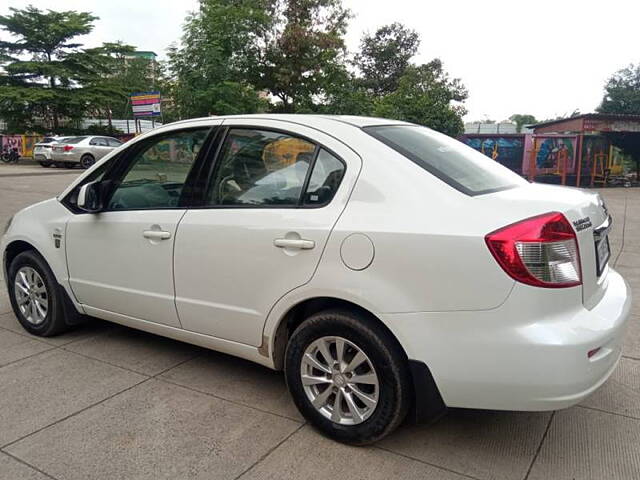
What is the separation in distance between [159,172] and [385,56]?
152 feet

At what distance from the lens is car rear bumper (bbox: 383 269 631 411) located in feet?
7.23

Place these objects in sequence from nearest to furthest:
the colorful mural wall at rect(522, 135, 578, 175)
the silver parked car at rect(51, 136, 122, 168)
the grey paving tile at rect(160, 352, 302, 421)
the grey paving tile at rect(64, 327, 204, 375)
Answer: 1. the grey paving tile at rect(160, 352, 302, 421)
2. the grey paving tile at rect(64, 327, 204, 375)
3. the colorful mural wall at rect(522, 135, 578, 175)
4. the silver parked car at rect(51, 136, 122, 168)

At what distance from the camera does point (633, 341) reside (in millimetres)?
4062

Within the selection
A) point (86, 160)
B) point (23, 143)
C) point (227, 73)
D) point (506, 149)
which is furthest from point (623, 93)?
point (23, 143)

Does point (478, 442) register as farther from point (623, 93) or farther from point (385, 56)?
point (385, 56)

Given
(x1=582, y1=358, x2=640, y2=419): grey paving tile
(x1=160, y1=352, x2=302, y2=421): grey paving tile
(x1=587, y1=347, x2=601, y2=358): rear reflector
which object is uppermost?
(x1=587, y1=347, x2=601, y2=358): rear reflector

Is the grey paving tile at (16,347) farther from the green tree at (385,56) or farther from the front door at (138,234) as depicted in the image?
the green tree at (385,56)

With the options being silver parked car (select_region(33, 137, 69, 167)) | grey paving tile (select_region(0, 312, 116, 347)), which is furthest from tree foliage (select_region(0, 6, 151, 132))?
grey paving tile (select_region(0, 312, 116, 347))

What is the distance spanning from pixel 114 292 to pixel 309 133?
1.80 meters

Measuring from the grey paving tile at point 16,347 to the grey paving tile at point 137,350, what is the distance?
0.23m

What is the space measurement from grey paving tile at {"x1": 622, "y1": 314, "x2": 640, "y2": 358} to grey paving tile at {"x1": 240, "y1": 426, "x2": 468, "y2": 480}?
2135 mm

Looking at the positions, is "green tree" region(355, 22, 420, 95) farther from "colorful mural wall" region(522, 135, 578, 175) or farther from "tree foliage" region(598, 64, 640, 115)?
"colorful mural wall" region(522, 135, 578, 175)

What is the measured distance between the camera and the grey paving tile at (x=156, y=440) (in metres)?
2.54

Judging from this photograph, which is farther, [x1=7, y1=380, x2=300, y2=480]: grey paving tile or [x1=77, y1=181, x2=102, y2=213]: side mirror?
[x1=77, y1=181, x2=102, y2=213]: side mirror
